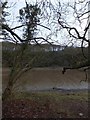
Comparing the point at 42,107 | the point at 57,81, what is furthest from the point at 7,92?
the point at 57,81

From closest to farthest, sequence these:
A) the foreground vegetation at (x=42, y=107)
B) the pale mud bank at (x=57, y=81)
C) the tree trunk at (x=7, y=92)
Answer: the foreground vegetation at (x=42, y=107)
the tree trunk at (x=7, y=92)
the pale mud bank at (x=57, y=81)

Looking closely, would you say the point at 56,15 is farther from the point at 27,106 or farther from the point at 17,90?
the point at 17,90

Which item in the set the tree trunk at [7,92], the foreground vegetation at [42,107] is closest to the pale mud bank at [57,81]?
the foreground vegetation at [42,107]

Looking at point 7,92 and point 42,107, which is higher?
point 7,92

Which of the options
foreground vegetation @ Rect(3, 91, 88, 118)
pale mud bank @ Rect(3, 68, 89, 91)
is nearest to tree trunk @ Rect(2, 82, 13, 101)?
foreground vegetation @ Rect(3, 91, 88, 118)

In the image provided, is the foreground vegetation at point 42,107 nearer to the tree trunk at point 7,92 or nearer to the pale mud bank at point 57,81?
the tree trunk at point 7,92

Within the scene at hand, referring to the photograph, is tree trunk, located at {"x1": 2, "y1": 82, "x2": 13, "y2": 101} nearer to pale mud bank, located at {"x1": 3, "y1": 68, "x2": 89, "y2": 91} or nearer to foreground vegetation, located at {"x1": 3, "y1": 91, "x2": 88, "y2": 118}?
foreground vegetation, located at {"x1": 3, "y1": 91, "x2": 88, "y2": 118}

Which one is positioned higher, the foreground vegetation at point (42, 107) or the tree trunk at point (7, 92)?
the tree trunk at point (7, 92)

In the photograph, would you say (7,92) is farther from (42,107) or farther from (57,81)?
(57,81)

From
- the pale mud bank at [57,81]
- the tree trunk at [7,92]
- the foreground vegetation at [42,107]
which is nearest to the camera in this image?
the foreground vegetation at [42,107]

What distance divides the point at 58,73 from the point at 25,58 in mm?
8625

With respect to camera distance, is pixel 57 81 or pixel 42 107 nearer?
pixel 42 107

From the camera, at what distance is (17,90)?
8094mm

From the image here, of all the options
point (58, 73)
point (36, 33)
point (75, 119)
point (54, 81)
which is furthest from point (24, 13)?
point (58, 73)
